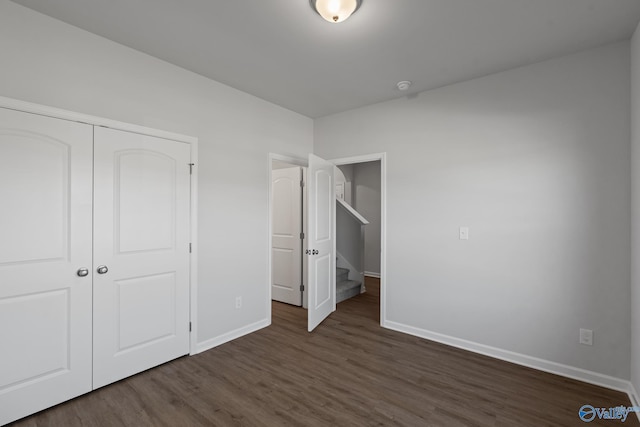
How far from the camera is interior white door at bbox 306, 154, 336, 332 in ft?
11.1

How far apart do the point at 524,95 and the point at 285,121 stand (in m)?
2.56

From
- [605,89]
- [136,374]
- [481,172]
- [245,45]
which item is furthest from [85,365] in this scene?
[605,89]

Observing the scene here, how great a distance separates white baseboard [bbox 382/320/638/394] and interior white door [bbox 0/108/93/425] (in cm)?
305

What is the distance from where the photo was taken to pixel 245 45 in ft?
7.77

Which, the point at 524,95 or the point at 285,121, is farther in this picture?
the point at 285,121

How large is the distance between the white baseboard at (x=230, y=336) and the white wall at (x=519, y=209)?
1.49m

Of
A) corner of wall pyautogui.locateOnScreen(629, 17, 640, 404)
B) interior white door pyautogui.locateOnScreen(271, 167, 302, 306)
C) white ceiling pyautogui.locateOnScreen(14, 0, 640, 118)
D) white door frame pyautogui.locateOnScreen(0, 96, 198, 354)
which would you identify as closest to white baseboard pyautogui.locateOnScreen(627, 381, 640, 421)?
corner of wall pyautogui.locateOnScreen(629, 17, 640, 404)

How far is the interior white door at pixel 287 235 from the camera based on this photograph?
4.23 m

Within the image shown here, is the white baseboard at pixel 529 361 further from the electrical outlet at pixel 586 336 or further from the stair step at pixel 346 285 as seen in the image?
the stair step at pixel 346 285

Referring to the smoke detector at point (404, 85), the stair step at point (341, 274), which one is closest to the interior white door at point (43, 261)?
the smoke detector at point (404, 85)

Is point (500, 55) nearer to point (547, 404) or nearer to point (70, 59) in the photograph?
point (547, 404)

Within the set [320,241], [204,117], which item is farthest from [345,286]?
[204,117]

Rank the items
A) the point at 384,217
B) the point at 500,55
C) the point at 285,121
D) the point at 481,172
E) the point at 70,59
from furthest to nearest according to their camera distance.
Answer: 1. the point at 285,121
2. the point at 384,217
3. the point at 481,172
4. the point at 500,55
5. the point at 70,59

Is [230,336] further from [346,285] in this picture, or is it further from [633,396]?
[633,396]
